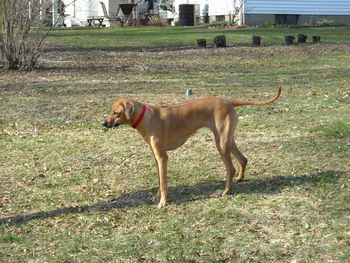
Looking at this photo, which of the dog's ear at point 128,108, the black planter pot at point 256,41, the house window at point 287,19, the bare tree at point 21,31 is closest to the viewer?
the dog's ear at point 128,108

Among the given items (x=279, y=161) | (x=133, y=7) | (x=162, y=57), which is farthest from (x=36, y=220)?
(x=133, y=7)

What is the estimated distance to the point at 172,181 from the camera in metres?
7.21

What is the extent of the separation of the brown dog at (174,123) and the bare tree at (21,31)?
421 inches

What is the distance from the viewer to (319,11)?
37.9m

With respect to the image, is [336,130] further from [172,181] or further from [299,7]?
[299,7]

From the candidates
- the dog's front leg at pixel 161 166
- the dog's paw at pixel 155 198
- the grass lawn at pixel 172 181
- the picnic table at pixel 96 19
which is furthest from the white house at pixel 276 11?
the dog's front leg at pixel 161 166

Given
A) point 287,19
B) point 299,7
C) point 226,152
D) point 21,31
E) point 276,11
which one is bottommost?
point 226,152

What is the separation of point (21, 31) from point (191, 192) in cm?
1080

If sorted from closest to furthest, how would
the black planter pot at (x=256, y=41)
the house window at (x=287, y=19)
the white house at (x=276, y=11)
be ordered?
1. the black planter pot at (x=256, y=41)
2. the white house at (x=276, y=11)
3. the house window at (x=287, y=19)

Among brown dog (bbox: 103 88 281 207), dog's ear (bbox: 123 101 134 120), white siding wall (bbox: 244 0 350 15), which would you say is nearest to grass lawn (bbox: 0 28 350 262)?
brown dog (bbox: 103 88 281 207)

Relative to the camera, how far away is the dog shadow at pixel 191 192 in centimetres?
632

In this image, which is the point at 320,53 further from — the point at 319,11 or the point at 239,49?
the point at 319,11

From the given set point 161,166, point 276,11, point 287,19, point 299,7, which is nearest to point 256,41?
point 276,11

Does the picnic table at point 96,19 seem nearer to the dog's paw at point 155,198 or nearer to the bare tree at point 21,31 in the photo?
the bare tree at point 21,31
